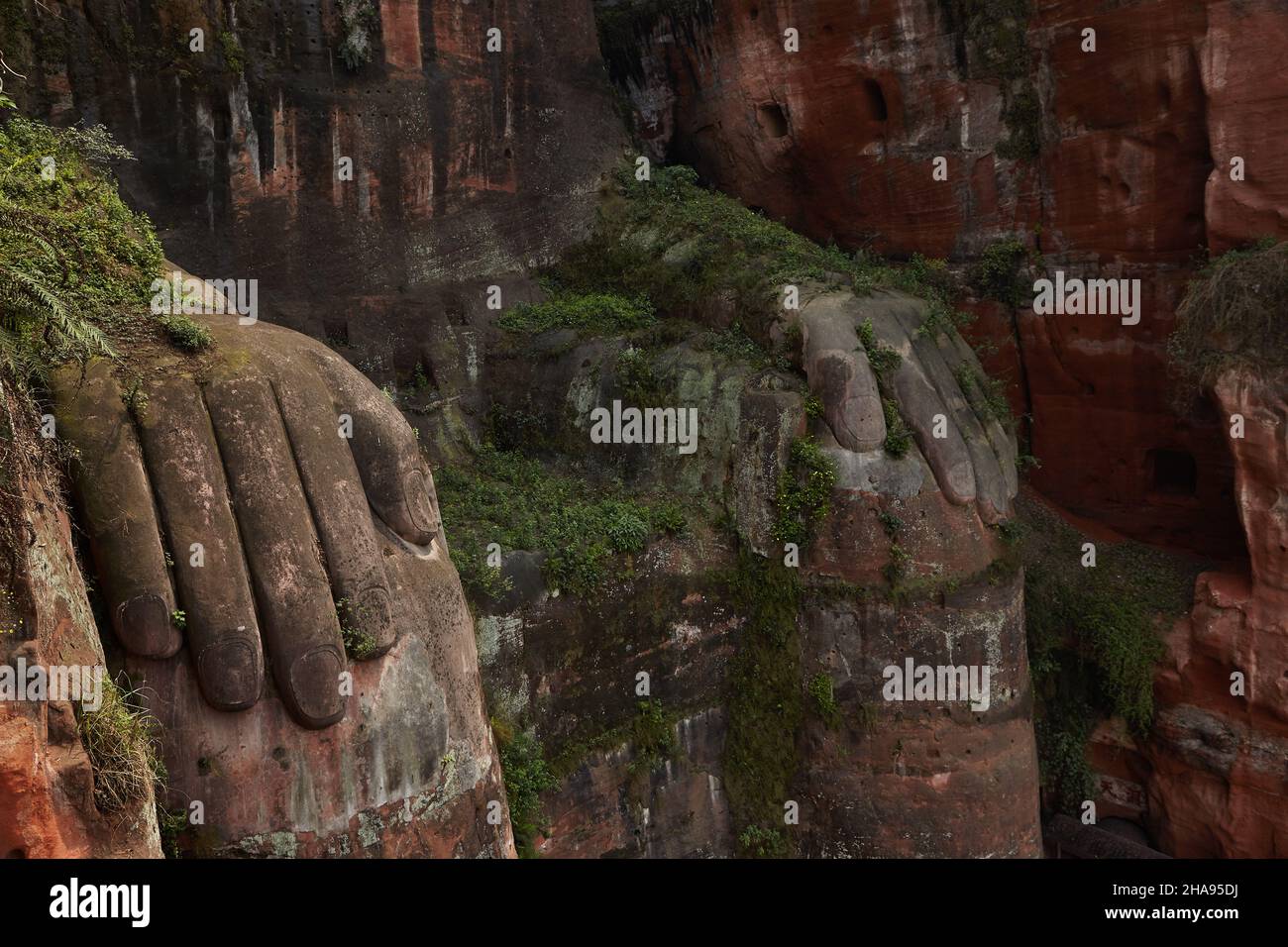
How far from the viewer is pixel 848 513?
37.3 ft

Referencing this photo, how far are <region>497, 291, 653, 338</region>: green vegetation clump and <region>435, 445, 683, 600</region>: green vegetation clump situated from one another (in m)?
2.11

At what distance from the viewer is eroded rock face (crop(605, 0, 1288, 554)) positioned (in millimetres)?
12352

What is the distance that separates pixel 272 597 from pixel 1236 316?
10553mm

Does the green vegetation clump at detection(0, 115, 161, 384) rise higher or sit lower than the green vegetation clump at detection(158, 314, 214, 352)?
higher

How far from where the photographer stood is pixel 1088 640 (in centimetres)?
1345

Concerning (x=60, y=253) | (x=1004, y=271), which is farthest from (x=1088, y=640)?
(x=60, y=253)

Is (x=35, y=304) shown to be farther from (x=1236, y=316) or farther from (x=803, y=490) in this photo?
(x=1236, y=316)

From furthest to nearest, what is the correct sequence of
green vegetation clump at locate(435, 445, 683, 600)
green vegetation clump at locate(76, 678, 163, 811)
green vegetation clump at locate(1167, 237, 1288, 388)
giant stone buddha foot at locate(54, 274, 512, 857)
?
green vegetation clump at locate(1167, 237, 1288, 388), green vegetation clump at locate(435, 445, 683, 600), giant stone buddha foot at locate(54, 274, 512, 857), green vegetation clump at locate(76, 678, 163, 811)

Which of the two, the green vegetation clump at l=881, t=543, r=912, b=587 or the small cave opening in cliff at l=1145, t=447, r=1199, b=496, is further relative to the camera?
the small cave opening in cliff at l=1145, t=447, r=1199, b=496

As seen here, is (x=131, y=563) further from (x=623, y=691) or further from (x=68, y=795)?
(x=623, y=691)

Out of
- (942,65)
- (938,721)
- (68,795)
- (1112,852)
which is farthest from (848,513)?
(68,795)

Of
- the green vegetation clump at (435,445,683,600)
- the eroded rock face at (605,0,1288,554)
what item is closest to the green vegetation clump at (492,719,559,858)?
the green vegetation clump at (435,445,683,600)

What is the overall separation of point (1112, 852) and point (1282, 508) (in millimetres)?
4649

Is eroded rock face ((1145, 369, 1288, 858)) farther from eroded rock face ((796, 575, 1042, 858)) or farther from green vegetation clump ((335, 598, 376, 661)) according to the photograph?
green vegetation clump ((335, 598, 376, 661))
